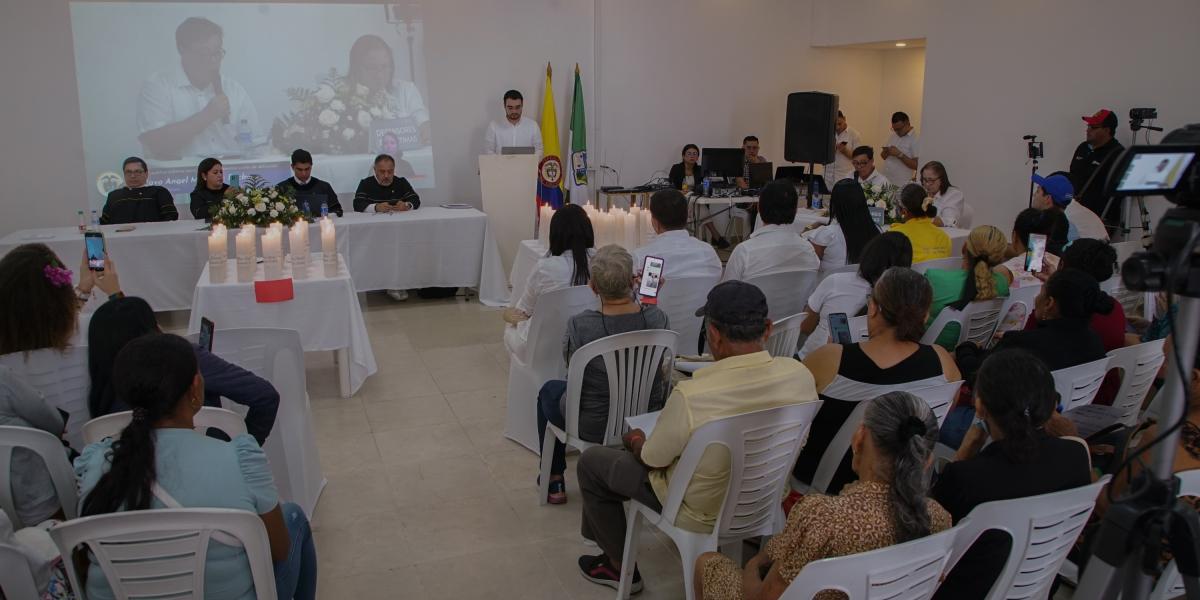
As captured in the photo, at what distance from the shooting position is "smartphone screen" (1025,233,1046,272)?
4.07 metres

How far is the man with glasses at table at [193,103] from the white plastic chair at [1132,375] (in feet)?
24.3

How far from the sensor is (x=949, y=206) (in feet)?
21.4

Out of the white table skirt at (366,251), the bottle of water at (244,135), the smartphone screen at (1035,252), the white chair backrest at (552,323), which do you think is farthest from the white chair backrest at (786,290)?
the bottle of water at (244,135)

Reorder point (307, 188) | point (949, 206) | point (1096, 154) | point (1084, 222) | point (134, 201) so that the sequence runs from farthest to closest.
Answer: point (307, 188), point (1096, 154), point (134, 201), point (949, 206), point (1084, 222)

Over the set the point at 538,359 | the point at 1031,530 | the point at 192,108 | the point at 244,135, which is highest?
the point at 192,108

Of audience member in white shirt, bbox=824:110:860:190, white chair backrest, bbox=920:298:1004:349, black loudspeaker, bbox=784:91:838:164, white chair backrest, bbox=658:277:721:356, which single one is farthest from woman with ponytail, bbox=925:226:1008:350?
audience member in white shirt, bbox=824:110:860:190

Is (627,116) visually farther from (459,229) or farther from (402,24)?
(459,229)

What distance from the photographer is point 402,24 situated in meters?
8.48

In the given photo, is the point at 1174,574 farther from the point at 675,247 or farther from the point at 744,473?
the point at 675,247

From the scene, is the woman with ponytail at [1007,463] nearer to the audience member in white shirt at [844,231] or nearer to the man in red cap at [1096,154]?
the audience member in white shirt at [844,231]

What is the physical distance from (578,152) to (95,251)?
622cm

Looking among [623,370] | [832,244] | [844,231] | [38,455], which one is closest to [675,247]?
[832,244]

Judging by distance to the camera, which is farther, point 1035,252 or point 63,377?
point 1035,252

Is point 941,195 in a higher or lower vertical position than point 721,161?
lower
